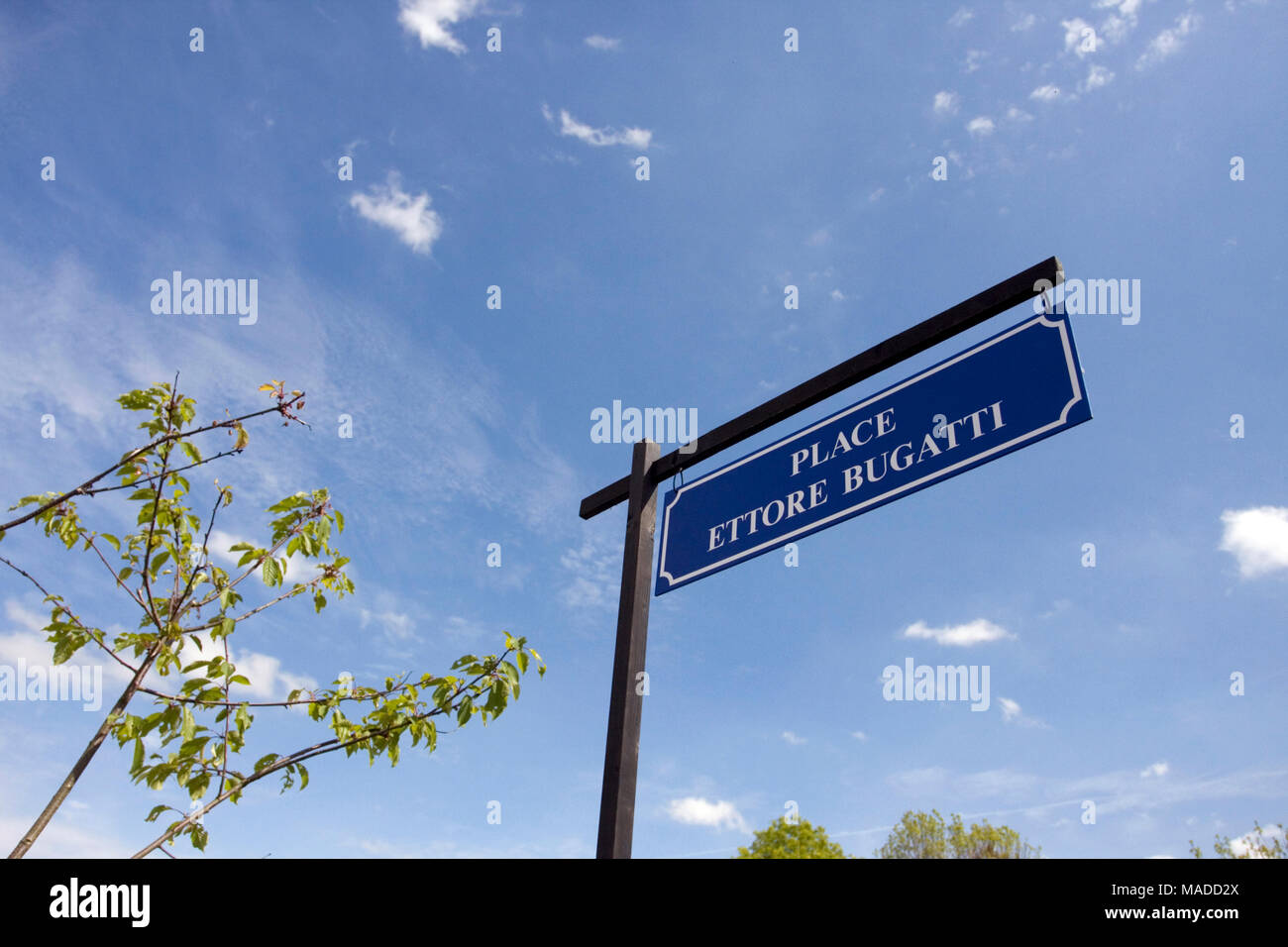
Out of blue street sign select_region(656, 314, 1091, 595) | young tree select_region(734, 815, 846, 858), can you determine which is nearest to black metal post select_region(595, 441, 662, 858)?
blue street sign select_region(656, 314, 1091, 595)

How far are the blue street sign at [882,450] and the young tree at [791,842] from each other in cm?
2426

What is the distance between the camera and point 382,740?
316cm

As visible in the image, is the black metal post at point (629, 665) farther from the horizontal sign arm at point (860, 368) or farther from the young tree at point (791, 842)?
the young tree at point (791, 842)

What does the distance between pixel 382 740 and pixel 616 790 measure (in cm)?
99

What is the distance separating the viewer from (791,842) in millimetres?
25344

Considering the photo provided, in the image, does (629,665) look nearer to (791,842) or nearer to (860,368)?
(860,368)

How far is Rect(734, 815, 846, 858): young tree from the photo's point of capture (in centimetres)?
2480

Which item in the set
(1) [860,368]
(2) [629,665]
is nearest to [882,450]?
(1) [860,368]

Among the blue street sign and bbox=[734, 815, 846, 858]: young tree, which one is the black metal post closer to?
the blue street sign

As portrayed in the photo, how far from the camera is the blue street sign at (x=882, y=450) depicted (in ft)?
8.61

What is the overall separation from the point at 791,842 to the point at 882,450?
2578cm

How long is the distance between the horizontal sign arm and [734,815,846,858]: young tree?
24.1 m

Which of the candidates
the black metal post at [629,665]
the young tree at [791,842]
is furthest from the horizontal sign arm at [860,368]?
the young tree at [791,842]
